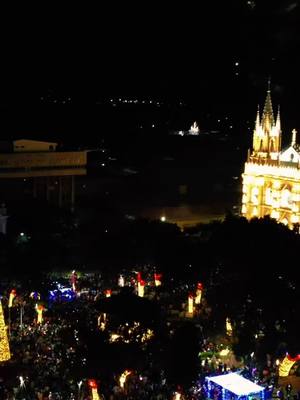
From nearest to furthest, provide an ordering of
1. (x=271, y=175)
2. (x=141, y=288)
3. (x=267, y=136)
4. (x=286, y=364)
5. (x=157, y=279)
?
1. (x=286, y=364)
2. (x=141, y=288)
3. (x=157, y=279)
4. (x=271, y=175)
5. (x=267, y=136)

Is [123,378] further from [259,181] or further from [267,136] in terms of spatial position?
[267,136]

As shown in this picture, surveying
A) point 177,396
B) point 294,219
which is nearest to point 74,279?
point 177,396

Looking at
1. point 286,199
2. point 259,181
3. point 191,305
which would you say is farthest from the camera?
point 259,181

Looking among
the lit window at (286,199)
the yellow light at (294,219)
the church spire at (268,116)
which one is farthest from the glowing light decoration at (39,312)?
the church spire at (268,116)

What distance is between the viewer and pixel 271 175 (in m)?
39.4

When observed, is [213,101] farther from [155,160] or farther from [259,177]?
[259,177]

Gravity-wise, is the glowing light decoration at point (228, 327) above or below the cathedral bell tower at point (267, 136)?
below

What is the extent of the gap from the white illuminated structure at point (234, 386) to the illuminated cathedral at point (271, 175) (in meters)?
21.4

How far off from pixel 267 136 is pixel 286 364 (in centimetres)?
2362

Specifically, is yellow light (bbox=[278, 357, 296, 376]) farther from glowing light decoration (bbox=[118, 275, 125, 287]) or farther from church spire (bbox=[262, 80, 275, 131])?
church spire (bbox=[262, 80, 275, 131])

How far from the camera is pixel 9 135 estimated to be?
46.6 metres

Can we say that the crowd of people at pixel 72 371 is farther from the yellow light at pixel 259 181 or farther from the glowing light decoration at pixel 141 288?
the yellow light at pixel 259 181

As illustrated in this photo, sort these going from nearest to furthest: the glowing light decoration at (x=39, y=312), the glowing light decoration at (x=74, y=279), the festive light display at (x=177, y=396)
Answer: the festive light display at (x=177, y=396)
the glowing light decoration at (x=39, y=312)
the glowing light decoration at (x=74, y=279)

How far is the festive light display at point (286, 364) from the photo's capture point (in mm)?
17844
